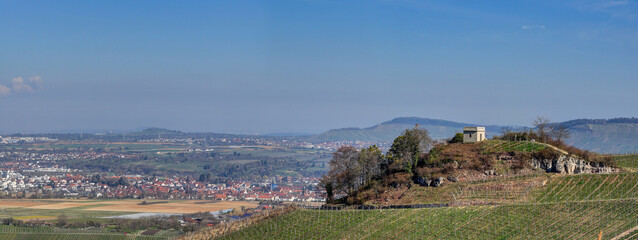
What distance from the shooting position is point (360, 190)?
220ft

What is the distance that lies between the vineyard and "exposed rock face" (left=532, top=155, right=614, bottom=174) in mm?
1645

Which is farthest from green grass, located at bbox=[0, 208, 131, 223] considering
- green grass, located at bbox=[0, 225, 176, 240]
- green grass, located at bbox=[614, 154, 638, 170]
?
green grass, located at bbox=[614, 154, 638, 170]

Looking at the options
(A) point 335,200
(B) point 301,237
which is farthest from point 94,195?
(B) point 301,237

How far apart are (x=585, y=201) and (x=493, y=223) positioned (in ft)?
25.0

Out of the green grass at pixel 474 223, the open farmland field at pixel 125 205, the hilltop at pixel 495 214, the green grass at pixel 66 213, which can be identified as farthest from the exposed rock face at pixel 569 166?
the open farmland field at pixel 125 205

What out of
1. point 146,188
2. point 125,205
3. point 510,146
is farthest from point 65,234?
point 146,188

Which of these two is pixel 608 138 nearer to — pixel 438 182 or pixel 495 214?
pixel 438 182

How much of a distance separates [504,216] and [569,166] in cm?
1513

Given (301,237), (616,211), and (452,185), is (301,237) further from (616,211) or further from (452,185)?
(616,211)

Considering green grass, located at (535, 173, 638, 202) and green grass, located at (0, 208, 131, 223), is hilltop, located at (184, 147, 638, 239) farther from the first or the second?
green grass, located at (0, 208, 131, 223)

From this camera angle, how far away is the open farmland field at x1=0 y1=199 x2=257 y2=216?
11650cm

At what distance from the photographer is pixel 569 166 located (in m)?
62.4

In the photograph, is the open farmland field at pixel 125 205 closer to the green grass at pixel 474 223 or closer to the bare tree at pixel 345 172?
the bare tree at pixel 345 172

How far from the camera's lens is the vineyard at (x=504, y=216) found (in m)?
46.7
